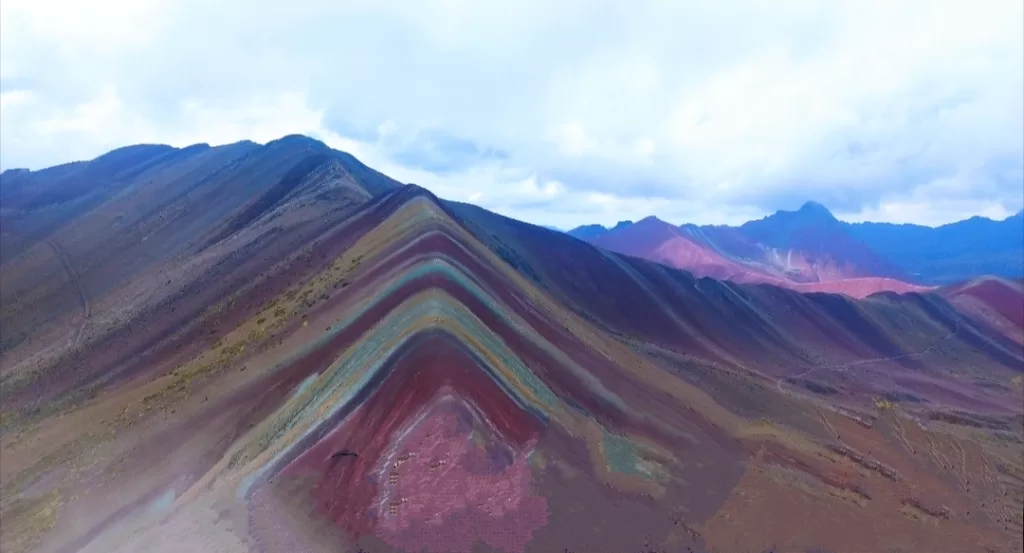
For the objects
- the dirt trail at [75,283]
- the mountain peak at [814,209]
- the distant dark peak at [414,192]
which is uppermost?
the mountain peak at [814,209]

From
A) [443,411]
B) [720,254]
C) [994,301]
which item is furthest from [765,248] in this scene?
[443,411]

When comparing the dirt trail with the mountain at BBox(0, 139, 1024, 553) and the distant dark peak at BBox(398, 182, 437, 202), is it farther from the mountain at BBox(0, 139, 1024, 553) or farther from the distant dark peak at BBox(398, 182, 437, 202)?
the distant dark peak at BBox(398, 182, 437, 202)

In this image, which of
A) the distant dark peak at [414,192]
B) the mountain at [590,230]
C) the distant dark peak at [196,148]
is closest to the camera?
the distant dark peak at [414,192]

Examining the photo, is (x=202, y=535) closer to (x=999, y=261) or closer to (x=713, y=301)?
(x=713, y=301)

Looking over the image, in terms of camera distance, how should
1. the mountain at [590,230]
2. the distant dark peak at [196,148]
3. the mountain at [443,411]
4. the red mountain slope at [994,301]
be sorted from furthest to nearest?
the mountain at [590,230], the distant dark peak at [196,148], the red mountain slope at [994,301], the mountain at [443,411]

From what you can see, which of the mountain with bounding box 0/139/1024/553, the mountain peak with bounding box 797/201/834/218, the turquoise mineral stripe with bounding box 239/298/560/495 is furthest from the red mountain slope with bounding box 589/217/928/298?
the turquoise mineral stripe with bounding box 239/298/560/495

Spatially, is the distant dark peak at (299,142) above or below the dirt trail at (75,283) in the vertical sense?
above

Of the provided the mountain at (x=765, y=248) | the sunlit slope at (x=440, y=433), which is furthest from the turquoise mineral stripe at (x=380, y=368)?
the mountain at (x=765, y=248)

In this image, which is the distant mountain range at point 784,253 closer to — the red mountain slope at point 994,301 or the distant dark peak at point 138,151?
the red mountain slope at point 994,301

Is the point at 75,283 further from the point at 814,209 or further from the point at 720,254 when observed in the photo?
the point at 814,209
